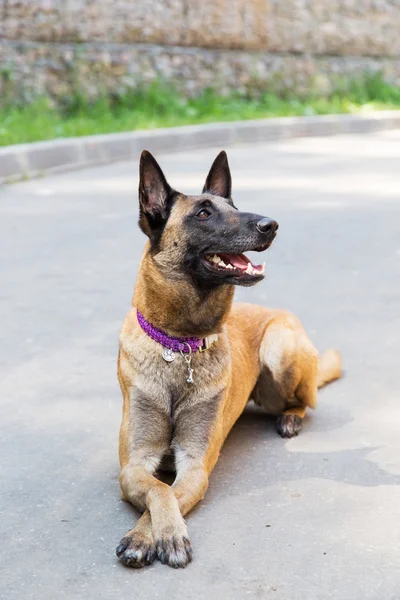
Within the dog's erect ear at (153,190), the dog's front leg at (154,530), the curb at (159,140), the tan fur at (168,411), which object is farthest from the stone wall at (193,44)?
the dog's front leg at (154,530)

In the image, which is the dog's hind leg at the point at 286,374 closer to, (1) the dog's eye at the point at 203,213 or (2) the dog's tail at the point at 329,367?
(2) the dog's tail at the point at 329,367

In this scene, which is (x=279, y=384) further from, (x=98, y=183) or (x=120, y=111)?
(x=120, y=111)

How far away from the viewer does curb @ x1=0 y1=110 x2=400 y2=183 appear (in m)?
12.4

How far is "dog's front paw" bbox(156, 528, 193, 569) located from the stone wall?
43.8ft

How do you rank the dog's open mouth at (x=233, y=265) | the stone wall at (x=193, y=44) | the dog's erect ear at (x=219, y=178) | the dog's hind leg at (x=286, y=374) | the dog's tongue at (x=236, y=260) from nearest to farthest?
the dog's open mouth at (x=233, y=265) < the dog's tongue at (x=236, y=260) < the dog's erect ear at (x=219, y=178) < the dog's hind leg at (x=286, y=374) < the stone wall at (x=193, y=44)

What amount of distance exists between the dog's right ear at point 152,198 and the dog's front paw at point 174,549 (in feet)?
4.07

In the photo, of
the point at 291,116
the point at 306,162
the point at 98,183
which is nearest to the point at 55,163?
the point at 98,183

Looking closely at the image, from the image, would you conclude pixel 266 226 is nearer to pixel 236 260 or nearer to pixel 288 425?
pixel 236 260

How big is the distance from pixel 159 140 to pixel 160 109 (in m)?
3.71

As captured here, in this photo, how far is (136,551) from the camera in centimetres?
360

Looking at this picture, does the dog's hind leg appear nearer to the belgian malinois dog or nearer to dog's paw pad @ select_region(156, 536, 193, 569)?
the belgian malinois dog

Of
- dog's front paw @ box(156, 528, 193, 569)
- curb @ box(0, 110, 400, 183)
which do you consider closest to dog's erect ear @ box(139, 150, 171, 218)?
dog's front paw @ box(156, 528, 193, 569)

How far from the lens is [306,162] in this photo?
1410 cm

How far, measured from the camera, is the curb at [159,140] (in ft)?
40.7
